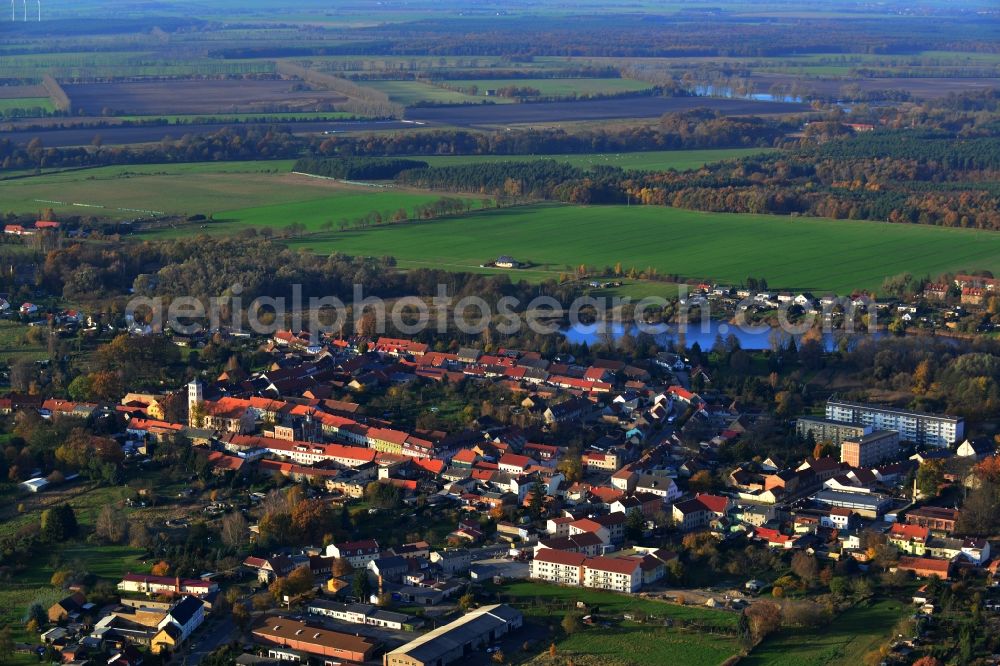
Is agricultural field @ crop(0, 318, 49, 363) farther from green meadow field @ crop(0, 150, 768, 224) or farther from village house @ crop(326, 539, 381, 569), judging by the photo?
green meadow field @ crop(0, 150, 768, 224)

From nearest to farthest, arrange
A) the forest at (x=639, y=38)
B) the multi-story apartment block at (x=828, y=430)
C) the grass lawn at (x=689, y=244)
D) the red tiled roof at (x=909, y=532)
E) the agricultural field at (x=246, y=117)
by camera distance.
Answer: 1. the red tiled roof at (x=909, y=532)
2. the multi-story apartment block at (x=828, y=430)
3. the grass lawn at (x=689, y=244)
4. the agricultural field at (x=246, y=117)
5. the forest at (x=639, y=38)

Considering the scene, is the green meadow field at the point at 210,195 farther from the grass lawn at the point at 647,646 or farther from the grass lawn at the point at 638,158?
the grass lawn at the point at 647,646

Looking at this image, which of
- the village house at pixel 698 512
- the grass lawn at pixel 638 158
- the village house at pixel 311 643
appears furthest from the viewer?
the grass lawn at pixel 638 158

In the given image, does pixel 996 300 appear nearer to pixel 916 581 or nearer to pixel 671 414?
pixel 671 414

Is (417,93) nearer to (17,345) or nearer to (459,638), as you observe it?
(17,345)

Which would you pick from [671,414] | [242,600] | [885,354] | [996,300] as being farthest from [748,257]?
[242,600]

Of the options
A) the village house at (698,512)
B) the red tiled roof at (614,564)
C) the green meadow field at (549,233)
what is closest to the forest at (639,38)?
the green meadow field at (549,233)
